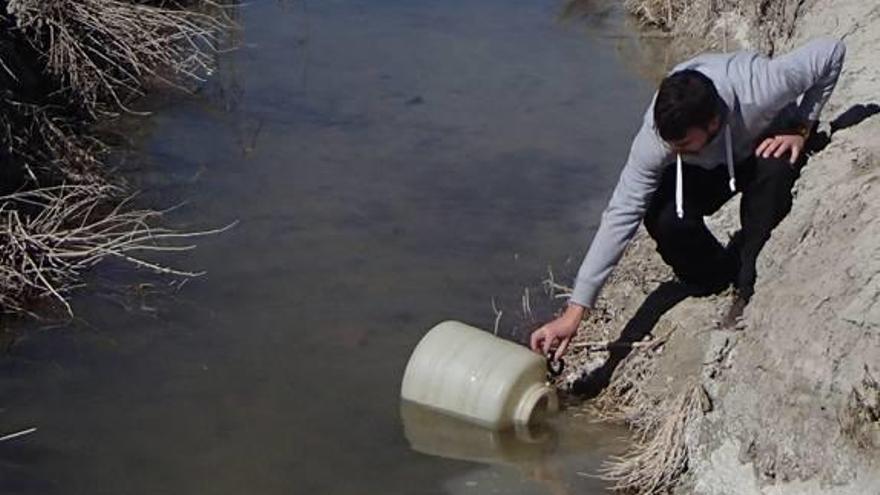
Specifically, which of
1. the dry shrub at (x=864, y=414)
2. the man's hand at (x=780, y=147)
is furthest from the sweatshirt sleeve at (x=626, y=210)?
the dry shrub at (x=864, y=414)

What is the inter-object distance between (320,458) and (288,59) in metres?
4.93

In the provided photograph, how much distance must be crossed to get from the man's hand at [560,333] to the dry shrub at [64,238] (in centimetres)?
225

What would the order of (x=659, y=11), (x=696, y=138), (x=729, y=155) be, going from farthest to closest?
1. (x=659, y=11)
2. (x=729, y=155)
3. (x=696, y=138)

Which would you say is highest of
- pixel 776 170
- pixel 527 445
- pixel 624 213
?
pixel 776 170

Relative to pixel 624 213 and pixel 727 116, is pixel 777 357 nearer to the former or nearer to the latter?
pixel 624 213

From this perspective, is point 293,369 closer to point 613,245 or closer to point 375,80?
point 613,245

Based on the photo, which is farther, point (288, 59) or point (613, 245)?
point (288, 59)

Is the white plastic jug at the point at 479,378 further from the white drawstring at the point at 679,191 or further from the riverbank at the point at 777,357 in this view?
the white drawstring at the point at 679,191

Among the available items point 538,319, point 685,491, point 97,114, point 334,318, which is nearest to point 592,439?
point 685,491

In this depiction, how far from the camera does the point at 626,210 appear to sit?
560 cm

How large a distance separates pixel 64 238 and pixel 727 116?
335 centimetres

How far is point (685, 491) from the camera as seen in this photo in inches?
213

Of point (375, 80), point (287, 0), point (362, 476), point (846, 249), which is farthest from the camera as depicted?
point (287, 0)

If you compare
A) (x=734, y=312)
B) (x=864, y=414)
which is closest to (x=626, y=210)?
(x=734, y=312)
